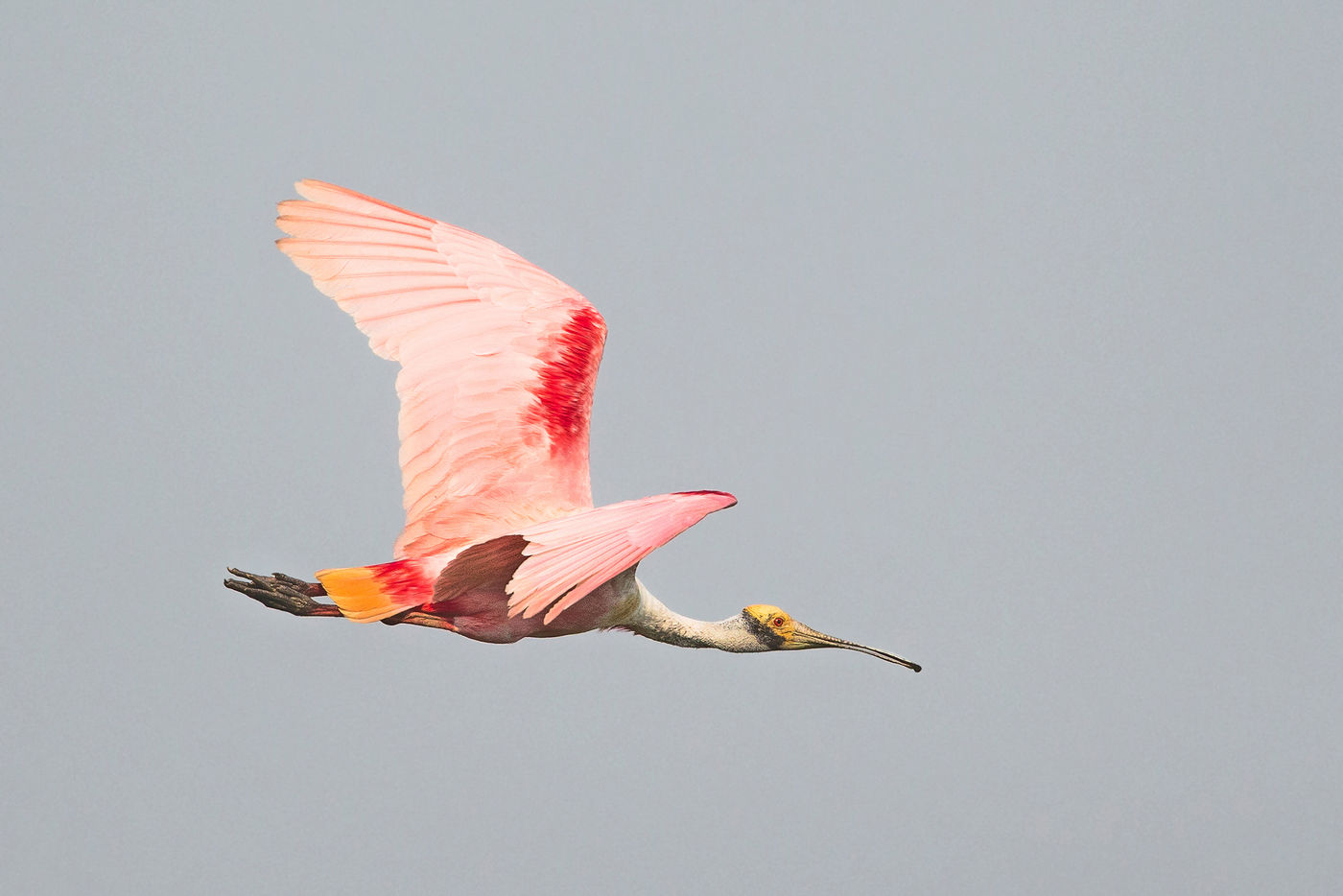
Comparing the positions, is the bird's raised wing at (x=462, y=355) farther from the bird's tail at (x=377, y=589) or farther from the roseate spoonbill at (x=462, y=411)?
the bird's tail at (x=377, y=589)

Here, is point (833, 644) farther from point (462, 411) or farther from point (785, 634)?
point (462, 411)

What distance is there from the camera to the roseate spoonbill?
26.1 ft

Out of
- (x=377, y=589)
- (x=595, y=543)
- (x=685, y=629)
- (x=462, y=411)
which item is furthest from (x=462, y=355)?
(x=595, y=543)

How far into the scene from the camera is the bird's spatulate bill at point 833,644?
362 inches

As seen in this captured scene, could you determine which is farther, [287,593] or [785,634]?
[785,634]

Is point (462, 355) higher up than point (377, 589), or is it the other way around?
point (462, 355)

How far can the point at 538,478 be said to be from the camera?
27.2 feet

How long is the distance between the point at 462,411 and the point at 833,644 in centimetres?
229

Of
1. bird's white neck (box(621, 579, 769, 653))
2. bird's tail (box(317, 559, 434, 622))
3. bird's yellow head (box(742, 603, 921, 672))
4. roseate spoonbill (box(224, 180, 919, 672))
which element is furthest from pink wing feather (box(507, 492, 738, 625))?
bird's yellow head (box(742, 603, 921, 672))

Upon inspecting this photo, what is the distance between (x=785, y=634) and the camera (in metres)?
9.12

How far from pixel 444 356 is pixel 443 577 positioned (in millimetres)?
1184

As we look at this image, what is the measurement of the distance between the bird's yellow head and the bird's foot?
2.07 m

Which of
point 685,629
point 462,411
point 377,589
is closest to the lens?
point 377,589

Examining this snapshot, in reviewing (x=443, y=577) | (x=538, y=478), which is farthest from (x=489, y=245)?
(x=443, y=577)
